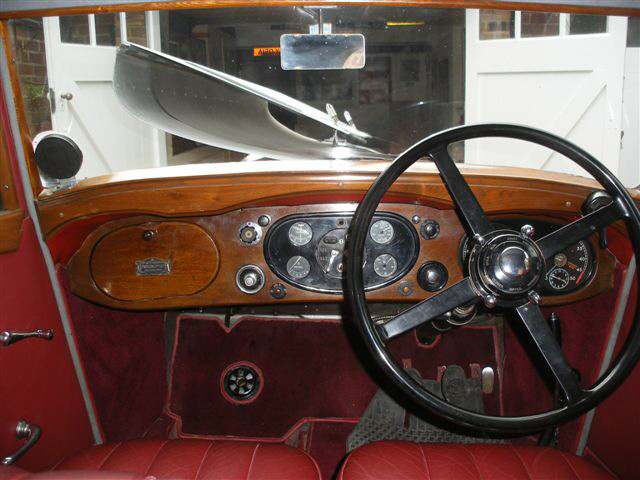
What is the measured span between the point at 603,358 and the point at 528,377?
46 centimetres

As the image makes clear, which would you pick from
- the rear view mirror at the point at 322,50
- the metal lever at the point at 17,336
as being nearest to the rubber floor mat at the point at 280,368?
the metal lever at the point at 17,336

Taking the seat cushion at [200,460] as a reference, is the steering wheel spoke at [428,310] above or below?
above

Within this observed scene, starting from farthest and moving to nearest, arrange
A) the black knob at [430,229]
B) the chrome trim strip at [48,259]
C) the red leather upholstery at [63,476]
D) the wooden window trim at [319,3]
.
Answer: the black knob at [430,229] < the chrome trim strip at [48,259] < the wooden window trim at [319,3] < the red leather upholstery at [63,476]

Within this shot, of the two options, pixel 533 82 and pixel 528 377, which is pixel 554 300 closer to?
pixel 528 377

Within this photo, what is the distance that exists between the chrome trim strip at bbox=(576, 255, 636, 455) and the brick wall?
6.83 ft

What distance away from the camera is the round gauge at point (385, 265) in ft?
6.51

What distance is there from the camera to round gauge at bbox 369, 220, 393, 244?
196cm

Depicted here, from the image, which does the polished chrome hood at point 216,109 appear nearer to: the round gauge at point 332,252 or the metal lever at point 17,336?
the round gauge at point 332,252

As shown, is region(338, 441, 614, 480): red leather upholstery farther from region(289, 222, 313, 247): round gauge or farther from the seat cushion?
region(289, 222, 313, 247): round gauge

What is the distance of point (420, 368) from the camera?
8.68 ft

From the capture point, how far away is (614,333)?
2076 millimetres

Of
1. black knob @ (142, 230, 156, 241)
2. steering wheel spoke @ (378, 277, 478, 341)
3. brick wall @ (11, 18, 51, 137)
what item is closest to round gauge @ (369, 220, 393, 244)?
steering wheel spoke @ (378, 277, 478, 341)

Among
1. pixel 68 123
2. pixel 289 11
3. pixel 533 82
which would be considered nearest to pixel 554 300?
pixel 533 82

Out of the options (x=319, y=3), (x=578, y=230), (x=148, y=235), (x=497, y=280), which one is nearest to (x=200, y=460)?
(x=148, y=235)
